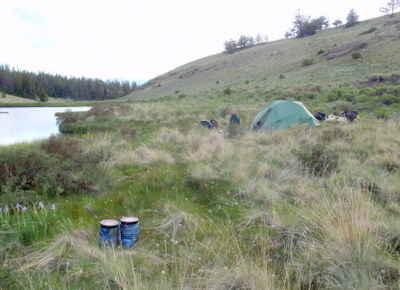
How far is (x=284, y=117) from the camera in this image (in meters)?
11.0

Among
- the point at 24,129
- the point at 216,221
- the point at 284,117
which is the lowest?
the point at 216,221

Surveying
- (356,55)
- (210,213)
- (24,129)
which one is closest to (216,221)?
(210,213)

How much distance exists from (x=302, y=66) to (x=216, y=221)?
111ft

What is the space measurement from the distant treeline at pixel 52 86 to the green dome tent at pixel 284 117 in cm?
8349

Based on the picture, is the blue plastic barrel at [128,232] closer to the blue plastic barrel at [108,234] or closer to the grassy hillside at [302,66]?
the blue plastic barrel at [108,234]

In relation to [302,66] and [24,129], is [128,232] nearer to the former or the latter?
[24,129]

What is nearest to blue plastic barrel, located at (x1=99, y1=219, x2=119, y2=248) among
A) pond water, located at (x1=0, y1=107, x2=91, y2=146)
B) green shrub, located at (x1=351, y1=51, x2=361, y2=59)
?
pond water, located at (x1=0, y1=107, x2=91, y2=146)

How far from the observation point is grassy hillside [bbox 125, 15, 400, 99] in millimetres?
25047

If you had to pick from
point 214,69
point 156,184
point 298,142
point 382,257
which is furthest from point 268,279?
point 214,69

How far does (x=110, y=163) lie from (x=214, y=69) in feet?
161

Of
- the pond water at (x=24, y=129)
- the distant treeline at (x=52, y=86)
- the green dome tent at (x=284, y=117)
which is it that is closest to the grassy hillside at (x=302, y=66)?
the green dome tent at (x=284, y=117)

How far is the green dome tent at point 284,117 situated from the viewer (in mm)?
10750

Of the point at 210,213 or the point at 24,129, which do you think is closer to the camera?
the point at 210,213

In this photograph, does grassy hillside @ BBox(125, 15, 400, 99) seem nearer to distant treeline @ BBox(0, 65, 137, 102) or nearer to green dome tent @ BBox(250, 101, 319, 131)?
green dome tent @ BBox(250, 101, 319, 131)
